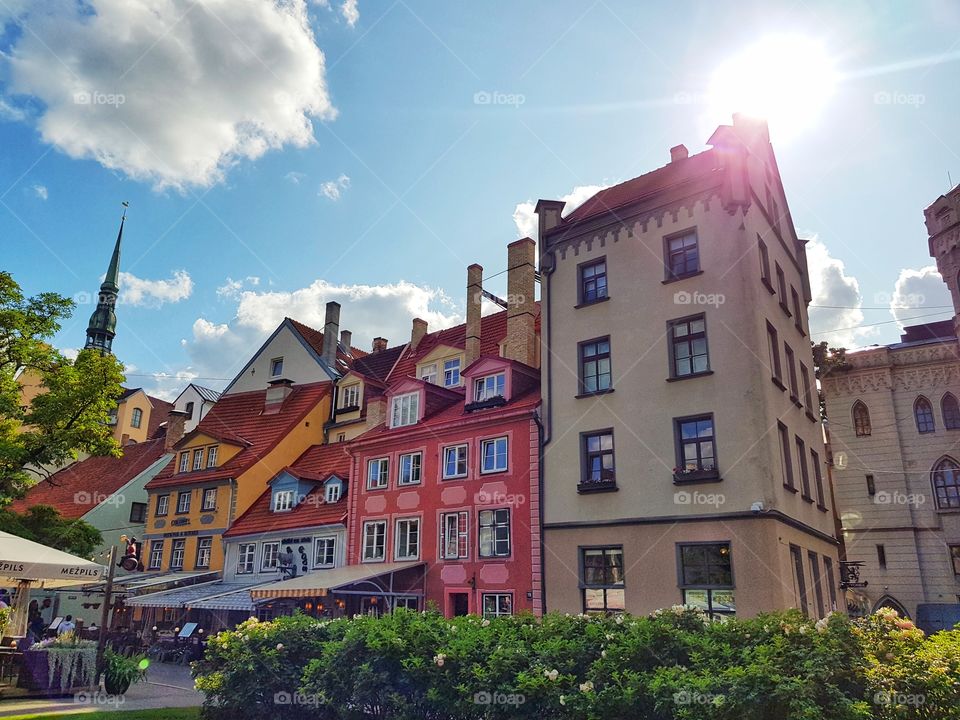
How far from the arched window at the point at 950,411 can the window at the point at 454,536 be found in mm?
28139

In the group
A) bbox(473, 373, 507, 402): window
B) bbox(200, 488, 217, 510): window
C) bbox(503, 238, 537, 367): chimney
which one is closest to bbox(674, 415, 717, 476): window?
bbox(473, 373, 507, 402): window

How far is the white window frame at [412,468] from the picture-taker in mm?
28897

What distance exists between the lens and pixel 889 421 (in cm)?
4012

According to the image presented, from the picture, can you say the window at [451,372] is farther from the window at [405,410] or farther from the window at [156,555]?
the window at [156,555]

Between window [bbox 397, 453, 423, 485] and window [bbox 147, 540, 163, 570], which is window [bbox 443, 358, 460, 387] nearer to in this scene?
window [bbox 397, 453, 423, 485]

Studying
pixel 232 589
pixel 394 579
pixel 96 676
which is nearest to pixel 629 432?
pixel 394 579

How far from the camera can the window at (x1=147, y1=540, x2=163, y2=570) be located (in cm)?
3875

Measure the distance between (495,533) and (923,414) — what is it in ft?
90.6

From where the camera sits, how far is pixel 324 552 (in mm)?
31594

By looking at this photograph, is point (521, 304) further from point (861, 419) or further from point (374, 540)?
point (861, 419)

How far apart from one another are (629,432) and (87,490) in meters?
38.0

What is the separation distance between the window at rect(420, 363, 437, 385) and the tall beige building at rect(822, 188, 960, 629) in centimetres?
2335

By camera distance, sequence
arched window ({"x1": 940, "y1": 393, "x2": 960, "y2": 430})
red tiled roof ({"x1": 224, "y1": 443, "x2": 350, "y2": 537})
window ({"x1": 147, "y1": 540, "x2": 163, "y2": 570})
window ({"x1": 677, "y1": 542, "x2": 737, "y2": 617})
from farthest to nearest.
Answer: window ({"x1": 147, "y1": 540, "x2": 163, "y2": 570}) → arched window ({"x1": 940, "y1": 393, "x2": 960, "y2": 430}) → red tiled roof ({"x1": 224, "y1": 443, "x2": 350, "y2": 537}) → window ({"x1": 677, "y1": 542, "x2": 737, "y2": 617})

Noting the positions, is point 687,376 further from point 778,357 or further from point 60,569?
point 60,569
